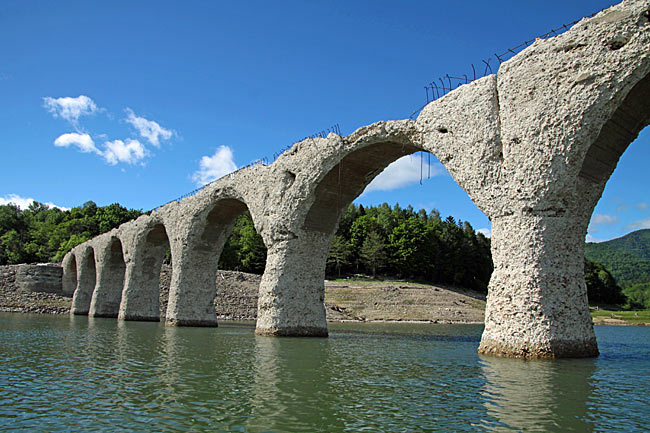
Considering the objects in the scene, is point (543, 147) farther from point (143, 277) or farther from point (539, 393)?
point (143, 277)

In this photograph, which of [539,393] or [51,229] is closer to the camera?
[539,393]

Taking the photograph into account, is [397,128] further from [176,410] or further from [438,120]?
[176,410]

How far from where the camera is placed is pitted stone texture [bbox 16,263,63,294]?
1271 inches

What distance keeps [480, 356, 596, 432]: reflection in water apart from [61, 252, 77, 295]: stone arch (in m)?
33.3

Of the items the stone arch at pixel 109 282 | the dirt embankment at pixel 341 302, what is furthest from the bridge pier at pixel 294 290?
the stone arch at pixel 109 282

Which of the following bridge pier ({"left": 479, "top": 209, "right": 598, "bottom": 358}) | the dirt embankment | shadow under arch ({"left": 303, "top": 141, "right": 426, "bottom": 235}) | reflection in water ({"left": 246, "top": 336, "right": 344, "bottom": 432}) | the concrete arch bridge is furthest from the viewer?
the dirt embankment

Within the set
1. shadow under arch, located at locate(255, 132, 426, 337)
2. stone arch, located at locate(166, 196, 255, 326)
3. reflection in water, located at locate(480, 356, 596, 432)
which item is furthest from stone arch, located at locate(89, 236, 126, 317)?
reflection in water, located at locate(480, 356, 596, 432)

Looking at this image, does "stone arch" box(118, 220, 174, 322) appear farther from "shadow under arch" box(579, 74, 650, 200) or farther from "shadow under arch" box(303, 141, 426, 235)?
"shadow under arch" box(579, 74, 650, 200)

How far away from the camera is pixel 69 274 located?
116 ft

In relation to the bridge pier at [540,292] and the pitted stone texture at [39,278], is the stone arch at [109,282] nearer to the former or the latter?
the pitted stone texture at [39,278]

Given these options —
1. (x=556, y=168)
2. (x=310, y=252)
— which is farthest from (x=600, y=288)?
(x=556, y=168)

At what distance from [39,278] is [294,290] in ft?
85.5

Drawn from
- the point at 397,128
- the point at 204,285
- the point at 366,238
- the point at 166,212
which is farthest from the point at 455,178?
the point at 366,238

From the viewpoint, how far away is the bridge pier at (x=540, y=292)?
8391mm
